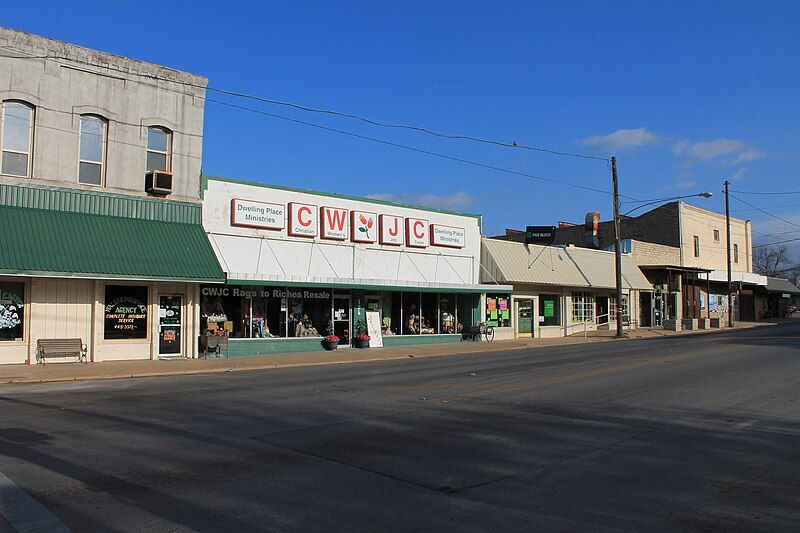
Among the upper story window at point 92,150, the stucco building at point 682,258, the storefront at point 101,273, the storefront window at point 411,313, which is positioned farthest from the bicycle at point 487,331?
the upper story window at point 92,150

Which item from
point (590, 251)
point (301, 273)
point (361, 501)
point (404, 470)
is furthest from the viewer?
point (590, 251)

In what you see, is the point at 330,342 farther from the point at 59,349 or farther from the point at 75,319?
the point at 59,349

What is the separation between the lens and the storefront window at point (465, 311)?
32562 mm

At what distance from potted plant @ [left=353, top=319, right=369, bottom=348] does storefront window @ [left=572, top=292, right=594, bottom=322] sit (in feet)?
53.4

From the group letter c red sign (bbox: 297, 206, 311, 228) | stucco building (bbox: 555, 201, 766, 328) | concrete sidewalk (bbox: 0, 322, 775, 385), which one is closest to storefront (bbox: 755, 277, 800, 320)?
stucco building (bbox: 555, 201, 766, 328)

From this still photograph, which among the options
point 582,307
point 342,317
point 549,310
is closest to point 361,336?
point 342,317

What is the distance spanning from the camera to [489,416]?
34.6 feet

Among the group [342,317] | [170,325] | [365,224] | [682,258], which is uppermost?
[682,258]

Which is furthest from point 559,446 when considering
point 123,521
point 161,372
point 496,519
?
point 161,372

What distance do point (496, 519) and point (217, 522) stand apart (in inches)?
91.1

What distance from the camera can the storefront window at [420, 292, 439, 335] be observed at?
30719 millimetres

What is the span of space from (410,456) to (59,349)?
51.3 feet

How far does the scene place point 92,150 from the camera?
21219mm

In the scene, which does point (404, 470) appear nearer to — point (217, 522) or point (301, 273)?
point (217, 522)
